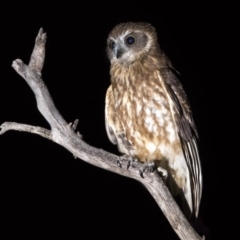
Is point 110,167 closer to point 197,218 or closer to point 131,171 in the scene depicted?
point 131,171

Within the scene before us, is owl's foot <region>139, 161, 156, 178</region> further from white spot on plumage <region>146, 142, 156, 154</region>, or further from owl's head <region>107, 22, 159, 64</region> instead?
owl's head <region>107, 22, 159, 64</region>

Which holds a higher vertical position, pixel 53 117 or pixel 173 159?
pixel 53 117

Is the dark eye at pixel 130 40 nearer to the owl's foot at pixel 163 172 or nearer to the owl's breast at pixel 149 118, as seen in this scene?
the owl's breast at pixel 149 118

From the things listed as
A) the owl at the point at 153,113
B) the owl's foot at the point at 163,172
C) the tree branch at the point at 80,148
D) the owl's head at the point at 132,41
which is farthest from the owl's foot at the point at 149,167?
the owl's head at the point at 132,41

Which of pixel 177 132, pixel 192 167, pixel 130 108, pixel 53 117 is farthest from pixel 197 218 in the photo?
pixel 53 117

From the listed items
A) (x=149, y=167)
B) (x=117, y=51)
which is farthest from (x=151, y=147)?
(x=117, y=51)

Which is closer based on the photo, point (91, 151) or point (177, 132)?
point (91, 151)
